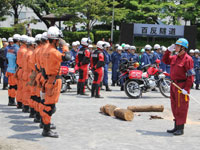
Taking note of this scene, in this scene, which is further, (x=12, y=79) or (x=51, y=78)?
(x=12, y=79)

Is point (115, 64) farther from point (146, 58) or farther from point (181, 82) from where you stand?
point (181, 82)

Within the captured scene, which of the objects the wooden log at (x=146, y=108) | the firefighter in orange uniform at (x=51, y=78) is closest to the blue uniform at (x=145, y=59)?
the wooden log at (x=146, y=108)

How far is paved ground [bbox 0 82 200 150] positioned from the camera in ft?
24.8

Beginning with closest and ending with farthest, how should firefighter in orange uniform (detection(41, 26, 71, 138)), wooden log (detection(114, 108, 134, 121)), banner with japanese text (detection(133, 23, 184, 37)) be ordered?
1. firefighter in orange uniform (detection(41, 26, 71, 138))
2. wooden log (detection(114, 108, 134, 121))
3. banner with japanese text (detection(133, 23, 184, 37))

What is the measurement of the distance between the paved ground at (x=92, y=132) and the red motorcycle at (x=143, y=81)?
106 inches

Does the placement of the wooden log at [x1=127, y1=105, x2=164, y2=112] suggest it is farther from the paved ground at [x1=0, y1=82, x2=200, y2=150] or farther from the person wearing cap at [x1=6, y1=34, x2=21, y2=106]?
the person wearing cap at [x1=6, y1=34, x2=21, y2=106]

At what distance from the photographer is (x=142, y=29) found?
30.7 meters

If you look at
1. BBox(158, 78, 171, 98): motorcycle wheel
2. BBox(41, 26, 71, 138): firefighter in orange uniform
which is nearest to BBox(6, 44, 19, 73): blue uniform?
BBox(41, 26, 71, 138): firefighter in orange uniform

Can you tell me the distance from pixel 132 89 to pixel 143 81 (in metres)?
0.55

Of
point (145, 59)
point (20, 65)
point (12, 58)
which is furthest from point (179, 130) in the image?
point (145, 59)

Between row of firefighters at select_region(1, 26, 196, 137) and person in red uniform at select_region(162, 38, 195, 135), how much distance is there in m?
2.42

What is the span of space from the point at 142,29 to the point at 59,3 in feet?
53.9

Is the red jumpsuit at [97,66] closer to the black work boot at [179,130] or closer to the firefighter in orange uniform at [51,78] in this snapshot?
the black work boot at [179,130]

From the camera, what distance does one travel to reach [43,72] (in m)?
8.19
